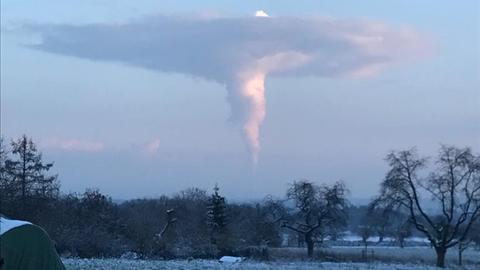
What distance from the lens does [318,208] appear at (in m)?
78.9

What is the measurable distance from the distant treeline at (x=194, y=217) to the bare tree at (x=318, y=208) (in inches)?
3.8

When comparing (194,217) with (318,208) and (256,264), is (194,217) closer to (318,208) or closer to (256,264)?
(318,208)

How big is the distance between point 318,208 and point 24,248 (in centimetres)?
6952

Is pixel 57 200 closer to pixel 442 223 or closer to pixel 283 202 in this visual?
pixel 442 223

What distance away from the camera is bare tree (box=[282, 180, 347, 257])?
255ft

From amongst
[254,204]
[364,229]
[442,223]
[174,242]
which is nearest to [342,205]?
[254,204]

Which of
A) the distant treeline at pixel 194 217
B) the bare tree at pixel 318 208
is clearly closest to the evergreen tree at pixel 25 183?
the distant treeline at pixel 194 217

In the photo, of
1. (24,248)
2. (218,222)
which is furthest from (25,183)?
(24,248)

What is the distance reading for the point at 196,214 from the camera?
72.6m

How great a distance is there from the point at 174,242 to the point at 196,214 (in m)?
15.3

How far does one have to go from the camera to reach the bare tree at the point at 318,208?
77812 mm

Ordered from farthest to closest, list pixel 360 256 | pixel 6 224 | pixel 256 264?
pixel 360 256 < pixel 256 264 < pixel 6 224

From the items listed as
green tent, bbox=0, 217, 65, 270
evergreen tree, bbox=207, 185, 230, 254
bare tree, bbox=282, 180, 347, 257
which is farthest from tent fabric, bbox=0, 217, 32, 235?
bare tree, bbox=282, 180, 347, 257

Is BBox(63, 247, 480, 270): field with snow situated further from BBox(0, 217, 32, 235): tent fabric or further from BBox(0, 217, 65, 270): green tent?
BBox(0, 217, 32, 235): tent fabric
